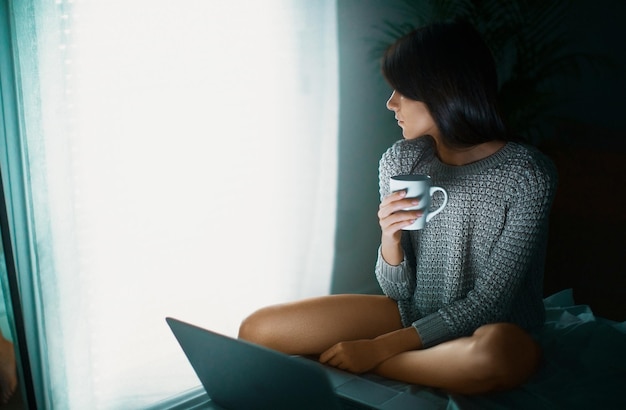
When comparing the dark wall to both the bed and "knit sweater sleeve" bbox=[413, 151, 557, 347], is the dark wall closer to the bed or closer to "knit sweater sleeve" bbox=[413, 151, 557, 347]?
the bed

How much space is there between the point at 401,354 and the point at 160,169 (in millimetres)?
832

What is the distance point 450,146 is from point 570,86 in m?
1.02

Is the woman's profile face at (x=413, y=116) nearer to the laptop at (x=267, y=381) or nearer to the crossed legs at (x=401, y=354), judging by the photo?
the crossed legs at (x=401, y=354)

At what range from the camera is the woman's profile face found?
134cm

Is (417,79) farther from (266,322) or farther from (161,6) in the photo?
(161,6)

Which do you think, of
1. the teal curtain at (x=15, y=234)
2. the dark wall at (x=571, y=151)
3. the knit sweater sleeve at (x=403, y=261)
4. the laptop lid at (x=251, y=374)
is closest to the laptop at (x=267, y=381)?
the laptop lid at (x=251, y=374)

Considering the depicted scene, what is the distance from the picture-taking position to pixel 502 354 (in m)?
1.08

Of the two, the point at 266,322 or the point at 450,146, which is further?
the point at 450,146

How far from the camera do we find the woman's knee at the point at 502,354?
42.5 inches

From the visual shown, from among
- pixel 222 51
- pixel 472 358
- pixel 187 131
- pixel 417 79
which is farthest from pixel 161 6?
pixel 472 358

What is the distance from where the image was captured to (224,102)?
179 centimetres

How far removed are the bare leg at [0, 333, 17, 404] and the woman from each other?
48cm

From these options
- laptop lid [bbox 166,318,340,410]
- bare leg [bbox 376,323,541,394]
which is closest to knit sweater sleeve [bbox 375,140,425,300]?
bare leg [bbox 376,323,541,394]

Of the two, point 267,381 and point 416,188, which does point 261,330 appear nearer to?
point 267,381
